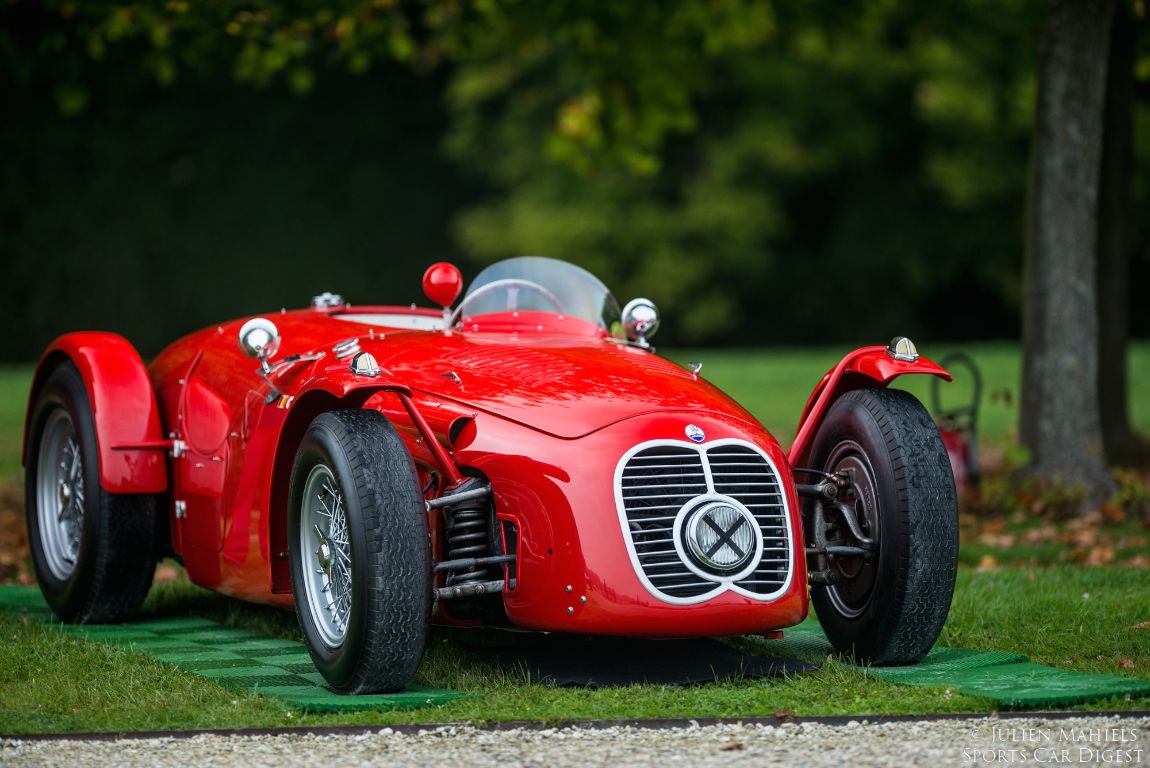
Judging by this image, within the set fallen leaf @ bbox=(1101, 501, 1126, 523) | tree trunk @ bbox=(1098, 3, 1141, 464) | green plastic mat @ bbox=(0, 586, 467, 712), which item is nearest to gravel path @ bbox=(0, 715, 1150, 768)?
green plastic mat @ bbox=(0, 586, 467, 712)

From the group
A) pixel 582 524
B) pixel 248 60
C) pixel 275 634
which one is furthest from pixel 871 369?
pixel 248 60

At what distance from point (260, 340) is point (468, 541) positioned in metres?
1.43

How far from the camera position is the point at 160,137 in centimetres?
2559

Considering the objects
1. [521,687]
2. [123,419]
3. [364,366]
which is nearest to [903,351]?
[521,687]

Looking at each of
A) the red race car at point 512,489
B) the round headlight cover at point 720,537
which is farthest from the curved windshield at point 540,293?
the round headlight cover at point 720,537

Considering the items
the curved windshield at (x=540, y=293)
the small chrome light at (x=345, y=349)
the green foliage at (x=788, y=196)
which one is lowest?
the small chrome light at (x=345, y=349)

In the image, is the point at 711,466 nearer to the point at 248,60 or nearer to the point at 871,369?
the point at 871,369

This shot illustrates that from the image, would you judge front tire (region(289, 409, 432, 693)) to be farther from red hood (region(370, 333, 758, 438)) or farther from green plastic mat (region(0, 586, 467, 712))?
red hood (region(370, 333, 758, 438))

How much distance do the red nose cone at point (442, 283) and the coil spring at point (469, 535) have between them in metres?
1.39

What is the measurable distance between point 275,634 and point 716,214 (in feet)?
69.3

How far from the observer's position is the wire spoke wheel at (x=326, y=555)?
5.31 m

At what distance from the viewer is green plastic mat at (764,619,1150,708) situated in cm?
489

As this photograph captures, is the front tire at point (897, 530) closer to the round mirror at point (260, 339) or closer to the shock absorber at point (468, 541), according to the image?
the shock absorber at point (468, 541)

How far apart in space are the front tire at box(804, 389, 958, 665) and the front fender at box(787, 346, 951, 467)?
4.1 inches
